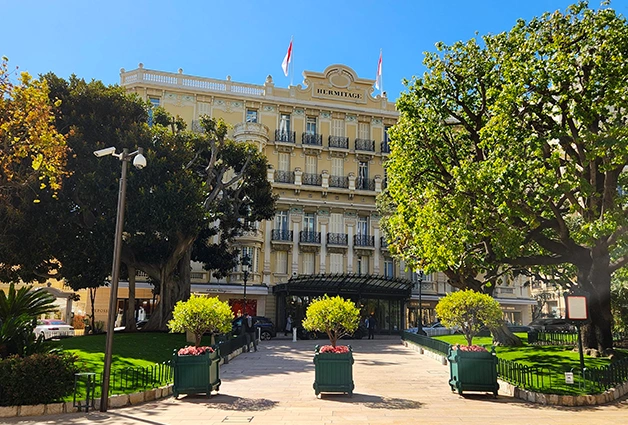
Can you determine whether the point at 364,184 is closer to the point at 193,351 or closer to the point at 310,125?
the point at 310,125

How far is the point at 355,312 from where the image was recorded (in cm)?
1348

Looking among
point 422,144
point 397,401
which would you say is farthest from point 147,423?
point 422,144

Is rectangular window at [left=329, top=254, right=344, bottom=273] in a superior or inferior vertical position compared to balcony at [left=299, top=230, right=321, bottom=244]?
inferior

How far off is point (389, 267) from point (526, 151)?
2883 cm

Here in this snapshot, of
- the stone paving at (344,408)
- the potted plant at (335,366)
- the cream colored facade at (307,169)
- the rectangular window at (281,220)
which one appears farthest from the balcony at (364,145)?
the potted plant at (335,366)

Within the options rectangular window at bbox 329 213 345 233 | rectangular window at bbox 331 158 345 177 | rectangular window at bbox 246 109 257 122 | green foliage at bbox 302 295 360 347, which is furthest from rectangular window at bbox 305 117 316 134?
green foliage at bbox 302 295 360 347

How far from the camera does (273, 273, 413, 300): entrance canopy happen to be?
121 feet

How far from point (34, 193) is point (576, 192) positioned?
20.9 metres

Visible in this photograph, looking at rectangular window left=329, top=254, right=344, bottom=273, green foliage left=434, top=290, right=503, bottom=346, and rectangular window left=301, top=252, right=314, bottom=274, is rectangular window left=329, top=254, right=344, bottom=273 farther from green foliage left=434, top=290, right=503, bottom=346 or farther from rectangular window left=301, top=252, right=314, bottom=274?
A: green foliage left=434, top=290, right=503, bottom=346

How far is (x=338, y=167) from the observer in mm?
43250

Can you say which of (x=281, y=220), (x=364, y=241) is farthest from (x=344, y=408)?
(x=364, y=241)

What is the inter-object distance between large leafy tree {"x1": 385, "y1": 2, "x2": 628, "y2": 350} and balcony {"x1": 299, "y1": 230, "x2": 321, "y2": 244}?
21.9 m

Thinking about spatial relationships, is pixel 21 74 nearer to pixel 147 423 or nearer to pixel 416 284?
pixel 147 423

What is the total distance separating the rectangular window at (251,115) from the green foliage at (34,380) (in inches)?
1267
